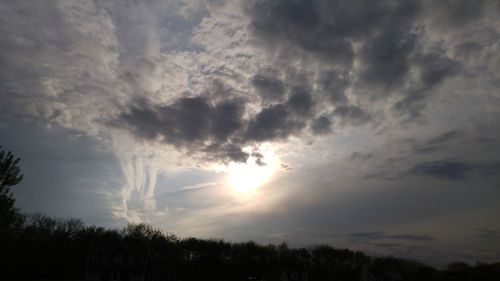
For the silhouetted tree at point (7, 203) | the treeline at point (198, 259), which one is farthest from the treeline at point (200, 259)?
the silhouetted tree at point (7, 203)

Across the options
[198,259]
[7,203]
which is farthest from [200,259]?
[7,203]

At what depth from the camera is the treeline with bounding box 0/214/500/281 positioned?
3260 inches

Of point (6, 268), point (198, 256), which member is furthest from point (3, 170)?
point (198, 256)

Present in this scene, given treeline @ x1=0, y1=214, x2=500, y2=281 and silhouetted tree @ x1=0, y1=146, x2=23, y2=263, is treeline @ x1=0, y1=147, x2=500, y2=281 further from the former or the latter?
silhouetted tree @ x1=0, y1=146, x2=23, y2=263

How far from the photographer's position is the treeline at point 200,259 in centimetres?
8281

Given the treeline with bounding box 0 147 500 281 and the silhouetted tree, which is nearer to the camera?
the silhouetted tree

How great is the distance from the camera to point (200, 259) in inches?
4508

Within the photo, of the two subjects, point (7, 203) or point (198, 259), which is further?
point (198, 259)

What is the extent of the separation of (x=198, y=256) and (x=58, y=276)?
4254cm

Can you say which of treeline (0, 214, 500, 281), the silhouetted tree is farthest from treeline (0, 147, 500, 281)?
the silhouetted tree

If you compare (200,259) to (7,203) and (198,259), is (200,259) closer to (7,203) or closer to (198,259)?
(198,259)

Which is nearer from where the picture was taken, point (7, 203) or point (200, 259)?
point (7, 203)

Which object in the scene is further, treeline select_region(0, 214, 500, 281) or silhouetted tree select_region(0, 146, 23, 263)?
treeline select_region(0, 214, 500, 281)

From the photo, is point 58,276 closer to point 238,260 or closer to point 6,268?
point 6,268
